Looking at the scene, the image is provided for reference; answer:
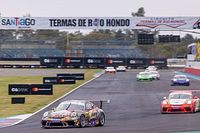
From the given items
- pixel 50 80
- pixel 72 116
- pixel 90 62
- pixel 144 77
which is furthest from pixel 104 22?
pixel 90 62

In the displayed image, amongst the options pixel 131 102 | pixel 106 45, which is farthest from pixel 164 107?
pixel 106 45

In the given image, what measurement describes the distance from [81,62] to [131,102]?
70.2m

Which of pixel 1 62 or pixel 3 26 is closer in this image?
pixel 3 26

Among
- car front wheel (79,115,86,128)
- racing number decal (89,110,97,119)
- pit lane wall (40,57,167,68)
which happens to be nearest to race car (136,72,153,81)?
pit lane wall (40,57,167,68)

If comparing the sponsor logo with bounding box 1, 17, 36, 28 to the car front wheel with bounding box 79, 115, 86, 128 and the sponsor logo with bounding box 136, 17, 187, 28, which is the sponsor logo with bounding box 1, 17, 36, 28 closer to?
the sponsor logo with bounding box 136, 17, 187, 28

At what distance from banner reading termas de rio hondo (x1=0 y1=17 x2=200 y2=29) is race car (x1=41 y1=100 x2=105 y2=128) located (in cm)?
3822

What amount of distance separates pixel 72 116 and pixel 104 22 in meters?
39.8

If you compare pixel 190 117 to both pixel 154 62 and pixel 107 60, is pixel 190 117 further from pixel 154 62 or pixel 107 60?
pixel 154 62

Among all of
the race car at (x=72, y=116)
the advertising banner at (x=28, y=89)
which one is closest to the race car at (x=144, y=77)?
the advertising banner at (x=28, y=89)

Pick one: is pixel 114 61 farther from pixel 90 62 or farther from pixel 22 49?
pixel 22 49

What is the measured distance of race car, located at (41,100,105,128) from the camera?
81.3ft

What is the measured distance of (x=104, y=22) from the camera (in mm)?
64125

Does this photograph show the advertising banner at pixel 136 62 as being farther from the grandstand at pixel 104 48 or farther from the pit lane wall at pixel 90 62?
the grandstand at pixel 104 48

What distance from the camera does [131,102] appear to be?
135ft
